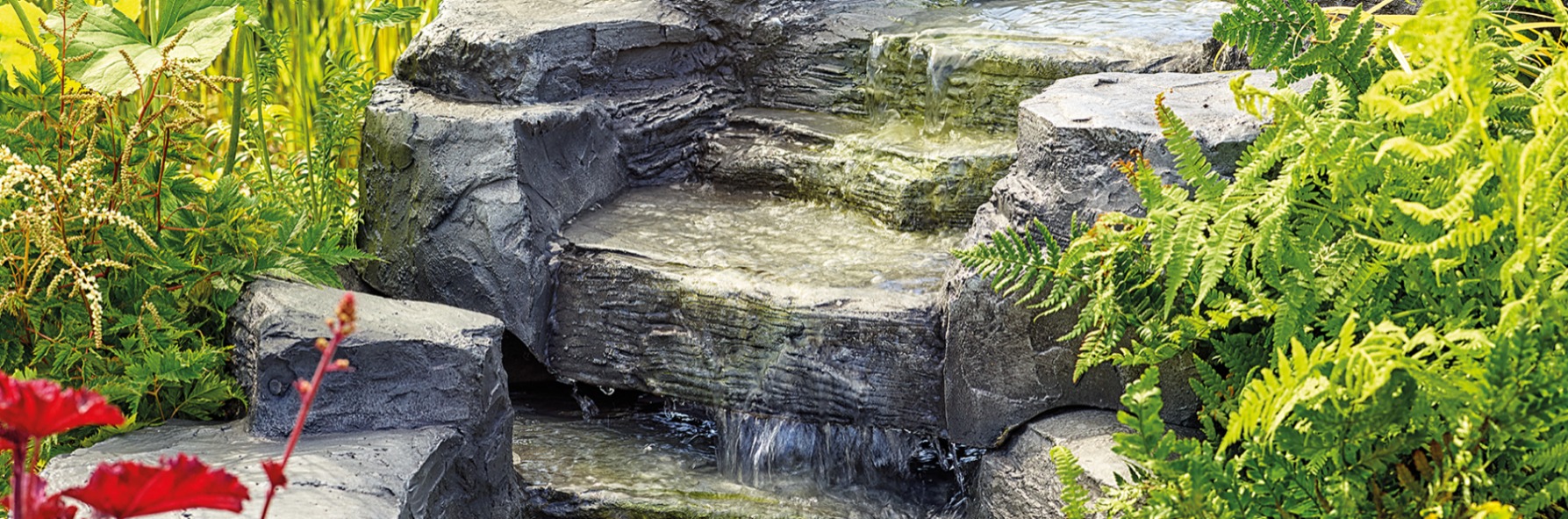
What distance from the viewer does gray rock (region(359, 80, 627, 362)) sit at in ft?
12.0

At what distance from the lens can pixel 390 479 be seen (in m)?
2.62

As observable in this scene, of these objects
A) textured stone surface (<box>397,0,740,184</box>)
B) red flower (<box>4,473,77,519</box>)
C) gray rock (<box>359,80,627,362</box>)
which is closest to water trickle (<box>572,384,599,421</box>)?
gray rock (<box>359,80,627,362</box>)

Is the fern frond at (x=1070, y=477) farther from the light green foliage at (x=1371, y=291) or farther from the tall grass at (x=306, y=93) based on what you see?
the tall grass at (x=306, y=93)

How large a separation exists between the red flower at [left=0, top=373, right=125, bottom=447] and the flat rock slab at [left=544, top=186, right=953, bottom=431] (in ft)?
8.40

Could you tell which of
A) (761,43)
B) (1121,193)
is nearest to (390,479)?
(1121,193)

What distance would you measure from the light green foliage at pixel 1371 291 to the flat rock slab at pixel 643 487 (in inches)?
42.9

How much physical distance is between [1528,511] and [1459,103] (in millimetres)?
599

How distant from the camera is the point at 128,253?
114 inches

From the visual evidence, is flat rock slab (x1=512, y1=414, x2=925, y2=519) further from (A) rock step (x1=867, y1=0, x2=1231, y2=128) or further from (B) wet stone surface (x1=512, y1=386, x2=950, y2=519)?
(A) rock step (x1=867, y1=0, x2=1231, y2=128)

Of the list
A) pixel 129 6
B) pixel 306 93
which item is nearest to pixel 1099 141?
pixel 129 6

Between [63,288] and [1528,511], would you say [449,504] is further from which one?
[1528,511]

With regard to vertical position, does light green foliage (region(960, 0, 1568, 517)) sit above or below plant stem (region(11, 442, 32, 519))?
below

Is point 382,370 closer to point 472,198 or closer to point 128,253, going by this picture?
point 128,253

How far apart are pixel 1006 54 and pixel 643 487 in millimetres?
1634
